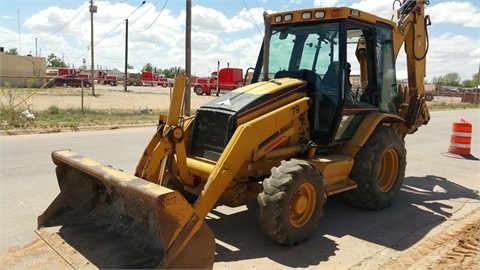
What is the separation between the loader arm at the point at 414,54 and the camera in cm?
754

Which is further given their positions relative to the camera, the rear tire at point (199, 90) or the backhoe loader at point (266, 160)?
the rear tire at point (199, 90)

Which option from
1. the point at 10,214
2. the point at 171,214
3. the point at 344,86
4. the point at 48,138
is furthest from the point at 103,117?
the point at 171,214

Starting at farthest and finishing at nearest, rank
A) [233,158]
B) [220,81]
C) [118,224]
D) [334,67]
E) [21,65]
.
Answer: [21,65] < [220,81] < [334,67] < [233,158] < [118,224]

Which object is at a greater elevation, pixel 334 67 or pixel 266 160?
pixel 334 67

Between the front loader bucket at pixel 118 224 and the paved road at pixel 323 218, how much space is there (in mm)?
498

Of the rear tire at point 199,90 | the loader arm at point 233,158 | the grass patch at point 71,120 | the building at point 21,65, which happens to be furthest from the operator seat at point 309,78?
the building at point 21,65

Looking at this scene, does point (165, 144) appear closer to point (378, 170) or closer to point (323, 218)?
point (323, 218)

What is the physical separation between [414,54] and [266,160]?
4196 mm

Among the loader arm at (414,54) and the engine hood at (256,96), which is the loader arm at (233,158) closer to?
the engine hood at (256,96)

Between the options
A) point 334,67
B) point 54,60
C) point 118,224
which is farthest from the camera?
point 54,60

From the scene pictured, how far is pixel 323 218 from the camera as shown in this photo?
5.83m

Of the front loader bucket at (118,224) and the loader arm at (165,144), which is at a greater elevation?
the loader arm at (165,144)

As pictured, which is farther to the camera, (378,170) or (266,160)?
(378,170)

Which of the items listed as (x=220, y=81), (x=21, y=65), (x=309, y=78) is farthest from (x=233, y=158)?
(x=21, y=65)
